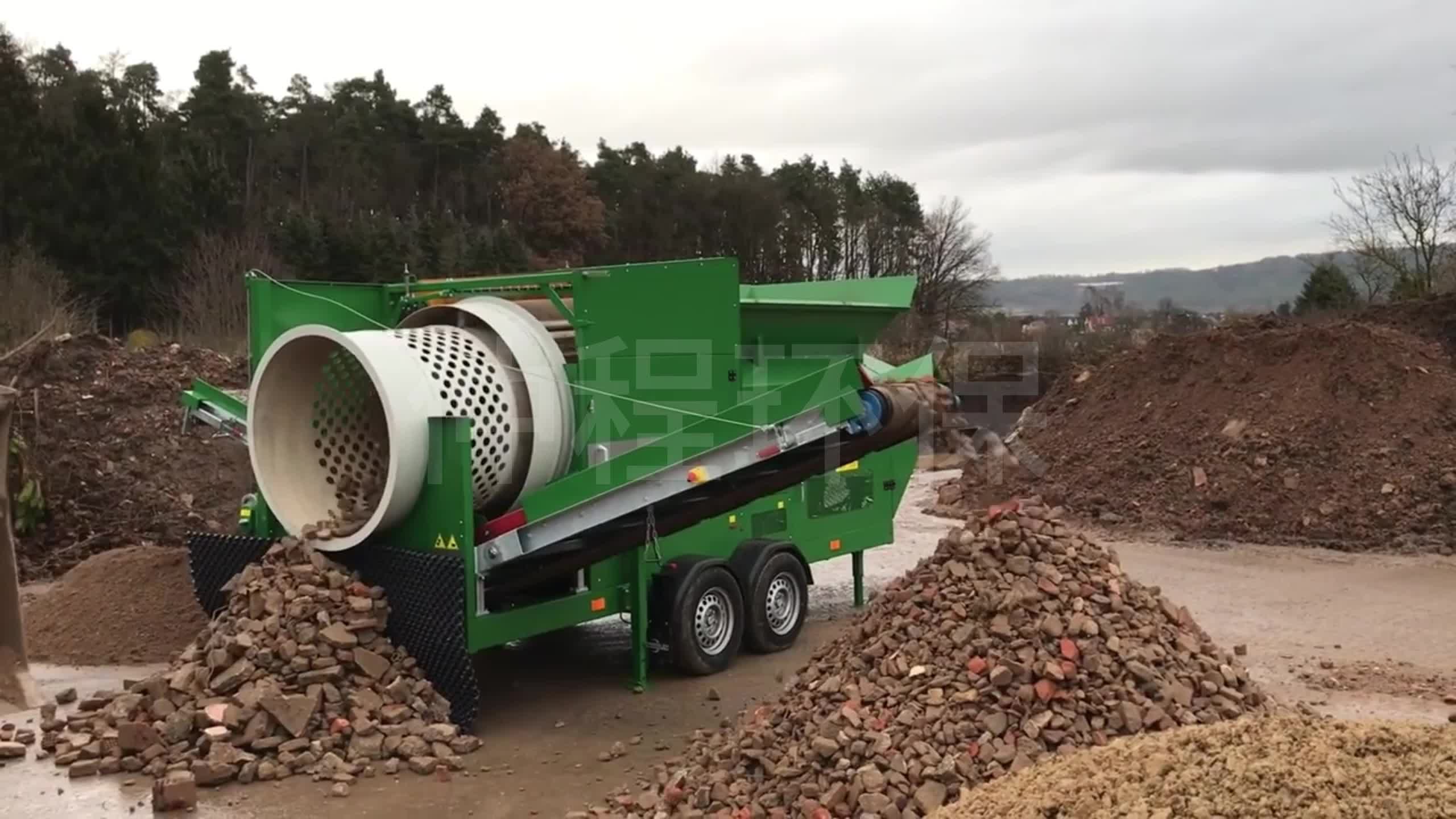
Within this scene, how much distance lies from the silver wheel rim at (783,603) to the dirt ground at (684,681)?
0.19 m

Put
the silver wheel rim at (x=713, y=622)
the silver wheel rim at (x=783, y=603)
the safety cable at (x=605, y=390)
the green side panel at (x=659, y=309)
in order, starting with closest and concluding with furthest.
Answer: the safety cable at (x=605, y=390) < the green side panel at (x=659, y=309) < the silver wheel rim at (x=713, y=622) < the silver wheel rim at (x=783, y=603)

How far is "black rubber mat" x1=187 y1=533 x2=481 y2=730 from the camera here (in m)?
5.72

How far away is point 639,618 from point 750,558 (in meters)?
1.00

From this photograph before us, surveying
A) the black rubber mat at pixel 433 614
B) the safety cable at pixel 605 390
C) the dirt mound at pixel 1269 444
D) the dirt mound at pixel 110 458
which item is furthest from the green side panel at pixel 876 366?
the dirt mound at pixel 110 458

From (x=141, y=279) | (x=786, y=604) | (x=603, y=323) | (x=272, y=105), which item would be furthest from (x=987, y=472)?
(x=272, y=105)

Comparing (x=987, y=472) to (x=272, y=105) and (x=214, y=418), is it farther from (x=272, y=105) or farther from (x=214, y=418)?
(x=272, y=105)

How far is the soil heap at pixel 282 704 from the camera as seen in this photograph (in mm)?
5301

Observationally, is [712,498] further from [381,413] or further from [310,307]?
[310,307]

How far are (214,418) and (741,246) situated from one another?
1287 inches

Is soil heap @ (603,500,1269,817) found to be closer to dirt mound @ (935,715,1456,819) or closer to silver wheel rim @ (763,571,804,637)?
dirt mound @ (935,715,1456,819)

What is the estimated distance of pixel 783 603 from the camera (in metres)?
7.85

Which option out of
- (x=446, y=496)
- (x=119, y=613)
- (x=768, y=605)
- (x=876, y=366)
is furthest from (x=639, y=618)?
(x=119, y=613)

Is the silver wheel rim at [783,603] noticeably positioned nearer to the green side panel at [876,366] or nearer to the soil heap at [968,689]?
the green side panel at [876,366]

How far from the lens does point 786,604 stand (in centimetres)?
787
